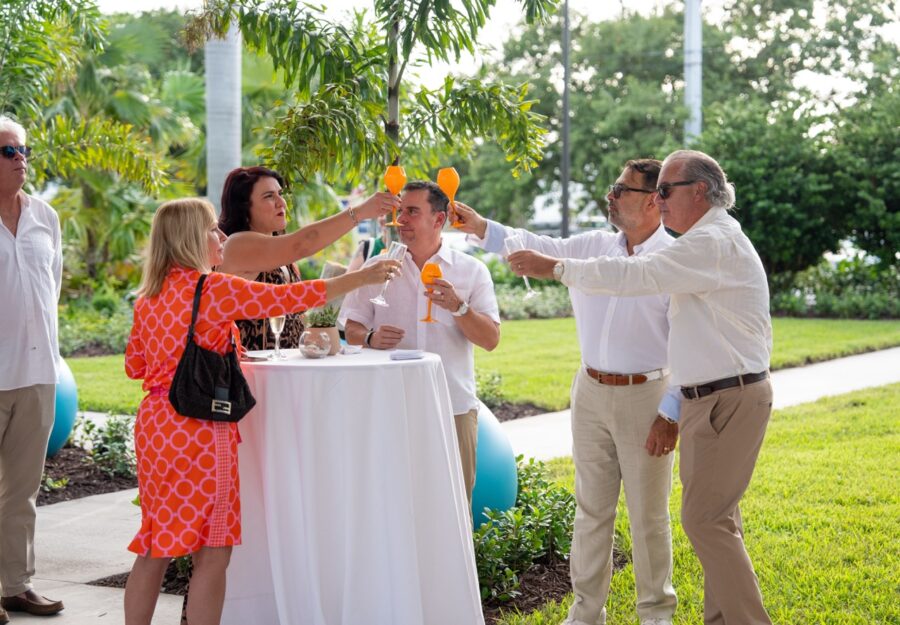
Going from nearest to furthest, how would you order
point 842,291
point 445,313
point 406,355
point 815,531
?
1. point 406,355
2. point 445,313
3. point 815,531
4. point 842,291

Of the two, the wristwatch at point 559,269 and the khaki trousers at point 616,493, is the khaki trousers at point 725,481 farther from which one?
the wristwatch at point 559,269

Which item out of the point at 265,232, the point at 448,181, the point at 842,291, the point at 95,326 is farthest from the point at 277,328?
the point at 842,291

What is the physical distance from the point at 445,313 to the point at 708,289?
1477 mm

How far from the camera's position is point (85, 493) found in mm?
8320

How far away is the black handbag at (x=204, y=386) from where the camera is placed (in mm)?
4320

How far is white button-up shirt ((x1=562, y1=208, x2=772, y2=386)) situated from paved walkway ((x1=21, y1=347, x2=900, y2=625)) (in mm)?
2810

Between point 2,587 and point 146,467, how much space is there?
1.67 metres

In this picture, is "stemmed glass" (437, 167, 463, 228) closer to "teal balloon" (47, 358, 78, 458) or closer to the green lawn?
"teal balloon" (47, 358, 78, 458)

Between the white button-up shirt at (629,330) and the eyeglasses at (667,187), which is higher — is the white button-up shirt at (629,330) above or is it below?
below

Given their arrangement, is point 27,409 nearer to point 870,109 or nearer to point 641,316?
point 641,316

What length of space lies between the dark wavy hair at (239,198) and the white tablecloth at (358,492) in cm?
94

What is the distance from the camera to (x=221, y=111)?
459 inches

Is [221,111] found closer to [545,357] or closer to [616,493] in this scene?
[545,357]

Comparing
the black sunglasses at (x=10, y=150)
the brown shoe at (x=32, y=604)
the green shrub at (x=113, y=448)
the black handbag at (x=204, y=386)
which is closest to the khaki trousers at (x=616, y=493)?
the black handbag at (x=204, y=386)
